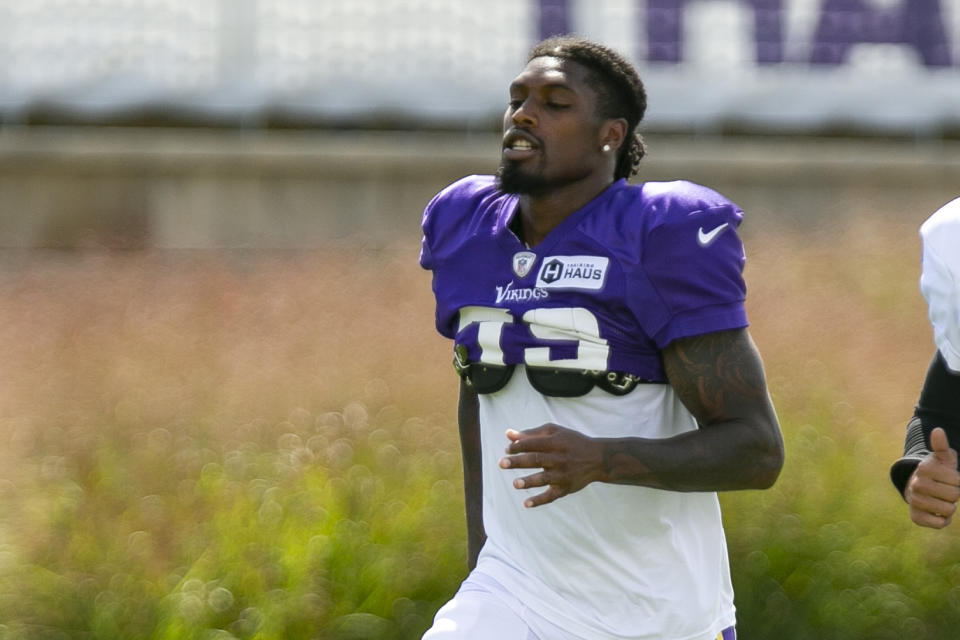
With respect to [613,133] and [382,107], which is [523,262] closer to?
[613,133]

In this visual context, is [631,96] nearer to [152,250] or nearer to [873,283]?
[873,283]

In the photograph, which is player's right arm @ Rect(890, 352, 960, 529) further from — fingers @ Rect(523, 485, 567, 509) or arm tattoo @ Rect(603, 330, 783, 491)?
fingers @ Rect(523, 485, 567, 509)

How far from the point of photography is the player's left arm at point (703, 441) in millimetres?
3102

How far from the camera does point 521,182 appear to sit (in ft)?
11.8

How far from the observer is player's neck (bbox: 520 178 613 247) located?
11.9ft

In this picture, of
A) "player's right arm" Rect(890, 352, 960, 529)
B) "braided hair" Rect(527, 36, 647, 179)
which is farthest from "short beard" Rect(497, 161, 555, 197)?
"player's right arm" Rect(890, 352, 960, 529)

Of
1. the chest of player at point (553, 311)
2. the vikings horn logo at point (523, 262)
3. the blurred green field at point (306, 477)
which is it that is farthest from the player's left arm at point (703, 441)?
the blurred green field at point (306, 477)

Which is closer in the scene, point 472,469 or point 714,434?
point 714,434

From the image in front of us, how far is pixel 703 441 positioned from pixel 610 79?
988 mm

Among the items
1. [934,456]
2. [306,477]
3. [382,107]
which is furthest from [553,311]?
[382,107]

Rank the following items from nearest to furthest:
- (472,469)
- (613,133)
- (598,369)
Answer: (598,369)
(613,133)
(472,469)

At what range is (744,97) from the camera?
1153 centimetres

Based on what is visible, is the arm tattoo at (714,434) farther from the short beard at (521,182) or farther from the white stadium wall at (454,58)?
the white stadium wall at (454,58)

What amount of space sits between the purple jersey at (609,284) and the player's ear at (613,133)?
0.11m
